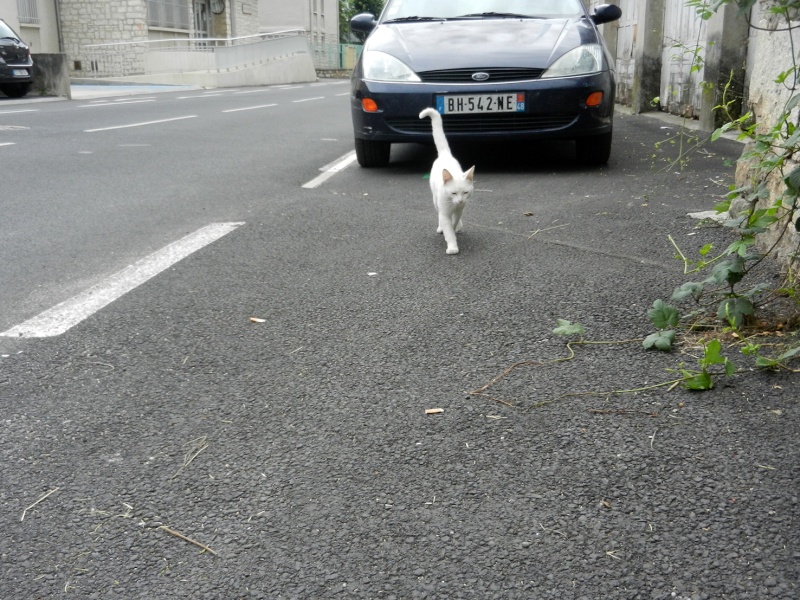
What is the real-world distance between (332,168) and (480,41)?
5.54ft

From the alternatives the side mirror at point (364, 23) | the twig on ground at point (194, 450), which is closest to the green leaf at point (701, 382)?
the twig on ground at point (194, 450)

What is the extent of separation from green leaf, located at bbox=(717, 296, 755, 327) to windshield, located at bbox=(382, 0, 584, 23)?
17.6 ft

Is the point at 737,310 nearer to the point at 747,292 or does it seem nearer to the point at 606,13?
the point at 747,292

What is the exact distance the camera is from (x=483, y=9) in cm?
812

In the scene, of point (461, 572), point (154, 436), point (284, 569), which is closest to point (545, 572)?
point (461, 572)

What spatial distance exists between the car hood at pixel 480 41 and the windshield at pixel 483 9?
0.67 feet

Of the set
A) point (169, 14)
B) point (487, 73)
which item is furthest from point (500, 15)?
point (169, 14)

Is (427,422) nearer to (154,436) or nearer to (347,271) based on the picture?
(154,436)

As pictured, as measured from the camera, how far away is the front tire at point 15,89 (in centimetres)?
2189

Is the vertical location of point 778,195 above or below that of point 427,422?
above

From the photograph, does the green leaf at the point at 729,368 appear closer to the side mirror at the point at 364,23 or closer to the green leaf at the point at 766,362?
the green leaf at the point at 766,362

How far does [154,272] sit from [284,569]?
2651mm

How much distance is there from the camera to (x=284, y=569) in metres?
1.87

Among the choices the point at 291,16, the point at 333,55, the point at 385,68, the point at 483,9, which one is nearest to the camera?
the point at 385,68
